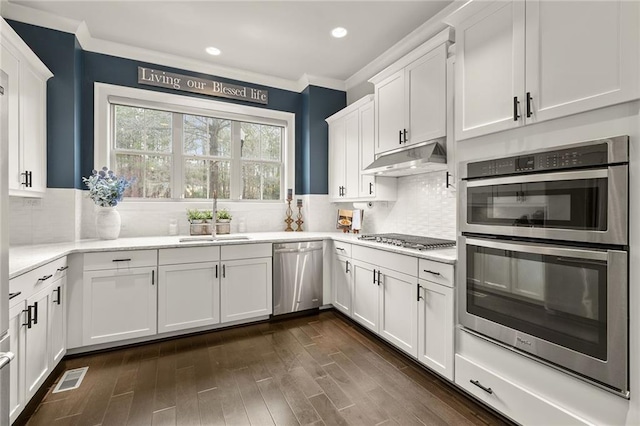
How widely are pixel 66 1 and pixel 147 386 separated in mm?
3273

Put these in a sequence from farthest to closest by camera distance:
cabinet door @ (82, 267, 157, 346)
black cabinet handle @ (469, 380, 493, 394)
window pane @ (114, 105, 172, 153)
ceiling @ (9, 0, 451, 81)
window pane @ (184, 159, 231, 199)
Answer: window pane @ (184, 159, 231, 199) → window pane @ (114, 105, 172, 153) → ceiling @ (9, 0, 451, 81) → cabinet door @ (82, 267, 157, 346) → black cabinet handle @ (469, 380, 493, 394)

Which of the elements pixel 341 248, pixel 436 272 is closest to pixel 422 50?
pixel 436 272

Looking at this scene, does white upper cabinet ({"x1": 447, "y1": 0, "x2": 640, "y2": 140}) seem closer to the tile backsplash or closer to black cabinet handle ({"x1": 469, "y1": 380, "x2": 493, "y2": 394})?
the tile backsplash

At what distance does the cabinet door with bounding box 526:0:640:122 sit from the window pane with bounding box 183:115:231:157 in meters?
3.41

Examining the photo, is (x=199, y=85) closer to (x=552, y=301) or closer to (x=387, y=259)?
(x=387, y=259)

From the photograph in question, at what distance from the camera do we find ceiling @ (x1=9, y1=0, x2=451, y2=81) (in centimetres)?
268

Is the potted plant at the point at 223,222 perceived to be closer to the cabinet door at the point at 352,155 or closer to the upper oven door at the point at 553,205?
the cabinet door at the point at 352,155

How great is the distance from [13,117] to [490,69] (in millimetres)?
3421

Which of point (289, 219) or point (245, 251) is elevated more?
point (289, 219)

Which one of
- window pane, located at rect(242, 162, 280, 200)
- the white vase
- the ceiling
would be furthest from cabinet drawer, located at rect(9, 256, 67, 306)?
the ceiling

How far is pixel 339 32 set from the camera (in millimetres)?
3094

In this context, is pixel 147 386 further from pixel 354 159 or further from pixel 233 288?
pixel 354 159

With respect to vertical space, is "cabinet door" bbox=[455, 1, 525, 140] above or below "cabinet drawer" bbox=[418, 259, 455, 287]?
above

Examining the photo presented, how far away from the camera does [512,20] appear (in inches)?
67.9
